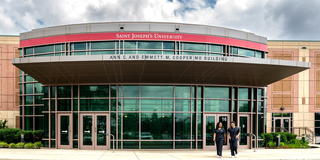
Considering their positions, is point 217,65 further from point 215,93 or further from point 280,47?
point 280,47

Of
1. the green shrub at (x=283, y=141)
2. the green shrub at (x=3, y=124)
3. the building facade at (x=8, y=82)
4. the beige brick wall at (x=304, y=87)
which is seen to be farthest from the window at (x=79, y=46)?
the beige brick wall at (x=304, y=87)

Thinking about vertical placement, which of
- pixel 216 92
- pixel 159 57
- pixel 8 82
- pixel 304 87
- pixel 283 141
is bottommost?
pixel 283 141

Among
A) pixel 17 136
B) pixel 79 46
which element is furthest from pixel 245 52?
pixel 17 136

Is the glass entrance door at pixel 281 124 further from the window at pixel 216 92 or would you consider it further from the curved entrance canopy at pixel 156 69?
the window at pixel 216 92

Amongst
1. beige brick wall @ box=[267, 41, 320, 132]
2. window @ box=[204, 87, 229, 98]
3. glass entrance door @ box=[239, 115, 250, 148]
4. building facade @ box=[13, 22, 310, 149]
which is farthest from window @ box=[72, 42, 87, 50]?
beige brick wall @ box=[267, 41, 320, 132]

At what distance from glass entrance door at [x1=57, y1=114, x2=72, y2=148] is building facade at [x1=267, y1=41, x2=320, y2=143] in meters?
20.1

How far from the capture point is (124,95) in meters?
17.4

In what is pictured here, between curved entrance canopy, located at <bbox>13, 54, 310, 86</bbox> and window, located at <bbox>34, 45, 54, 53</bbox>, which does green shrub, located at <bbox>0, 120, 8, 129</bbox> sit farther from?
curved entrance canopy, located at <bbox>13, 54, 310, 86</bbox>

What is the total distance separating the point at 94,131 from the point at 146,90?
3.85 m

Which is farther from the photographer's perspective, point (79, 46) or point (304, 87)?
point (304, 87)

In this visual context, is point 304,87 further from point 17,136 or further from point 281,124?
point 17,136

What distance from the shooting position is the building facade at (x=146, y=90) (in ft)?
53.4

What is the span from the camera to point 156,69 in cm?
1558

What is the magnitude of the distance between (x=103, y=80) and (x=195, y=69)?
531cm
